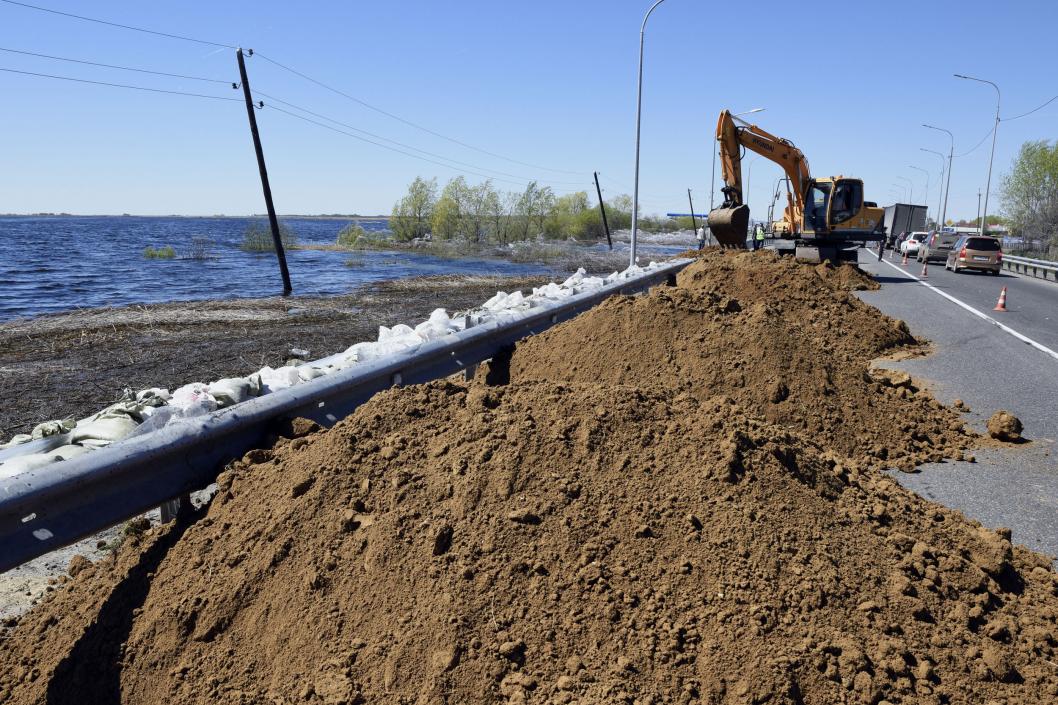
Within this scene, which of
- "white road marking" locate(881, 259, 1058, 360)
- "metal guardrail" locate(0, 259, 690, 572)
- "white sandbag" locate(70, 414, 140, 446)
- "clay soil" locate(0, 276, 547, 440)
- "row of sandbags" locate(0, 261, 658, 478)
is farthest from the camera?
"white road marking" locate(881, 259, 1058, 360)

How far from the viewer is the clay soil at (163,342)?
895 centimetres

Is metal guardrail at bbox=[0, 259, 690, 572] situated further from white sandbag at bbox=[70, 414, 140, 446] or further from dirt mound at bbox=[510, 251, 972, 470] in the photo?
dirt mound at bbox=[510, 251, 972, 470]

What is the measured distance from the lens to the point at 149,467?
338 cm

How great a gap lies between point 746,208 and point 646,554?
20.6 metres

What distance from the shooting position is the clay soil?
29.3 ft

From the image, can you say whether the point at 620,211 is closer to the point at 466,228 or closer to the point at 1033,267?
the point at 466,228

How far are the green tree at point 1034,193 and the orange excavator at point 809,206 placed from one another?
42.0 m

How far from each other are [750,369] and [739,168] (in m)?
17.6

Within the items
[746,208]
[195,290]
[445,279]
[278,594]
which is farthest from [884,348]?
[195,290]

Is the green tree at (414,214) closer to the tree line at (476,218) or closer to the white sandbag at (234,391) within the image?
the tree line at (476,218)

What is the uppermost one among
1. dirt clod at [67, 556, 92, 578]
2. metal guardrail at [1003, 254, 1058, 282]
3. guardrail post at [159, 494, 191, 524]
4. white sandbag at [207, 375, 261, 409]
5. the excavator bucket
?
the excavator bucket

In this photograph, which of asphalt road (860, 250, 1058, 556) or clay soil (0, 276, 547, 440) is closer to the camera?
asphalt road (860, 250, 1058, 556)

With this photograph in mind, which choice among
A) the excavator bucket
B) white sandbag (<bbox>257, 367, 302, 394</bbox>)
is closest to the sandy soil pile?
white sandbag (<bbox>257, 367, 302, 394</bbox>)

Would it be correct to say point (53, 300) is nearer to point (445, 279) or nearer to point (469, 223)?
point (445, 279)
